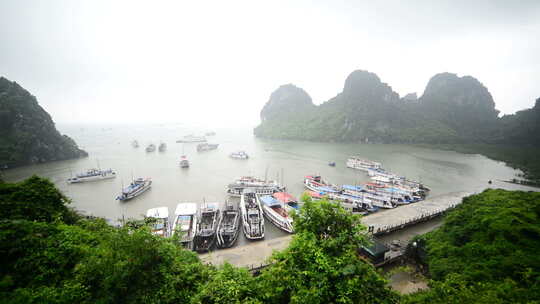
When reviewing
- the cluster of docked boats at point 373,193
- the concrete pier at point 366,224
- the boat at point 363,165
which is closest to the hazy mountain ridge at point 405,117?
the boat at point 363,165

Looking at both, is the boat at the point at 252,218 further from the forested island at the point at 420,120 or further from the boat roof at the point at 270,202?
the forested island at the point at 420,120

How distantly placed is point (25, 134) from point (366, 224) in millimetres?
64196

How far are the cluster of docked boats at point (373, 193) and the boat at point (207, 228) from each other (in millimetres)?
10442

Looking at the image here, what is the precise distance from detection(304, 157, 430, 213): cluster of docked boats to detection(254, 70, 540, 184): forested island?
1823 inches

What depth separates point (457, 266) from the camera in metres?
9.77


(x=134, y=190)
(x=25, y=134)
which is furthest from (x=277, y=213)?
(x=25, y=134)

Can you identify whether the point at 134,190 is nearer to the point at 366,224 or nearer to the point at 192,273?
the point at 192,273

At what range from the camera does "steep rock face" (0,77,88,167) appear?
4011 centimetres

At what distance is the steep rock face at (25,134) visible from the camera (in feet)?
132

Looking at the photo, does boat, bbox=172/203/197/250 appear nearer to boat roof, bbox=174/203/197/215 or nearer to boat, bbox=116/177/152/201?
boat roof, bbox=174/203/197/215

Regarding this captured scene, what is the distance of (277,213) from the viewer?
1969cm

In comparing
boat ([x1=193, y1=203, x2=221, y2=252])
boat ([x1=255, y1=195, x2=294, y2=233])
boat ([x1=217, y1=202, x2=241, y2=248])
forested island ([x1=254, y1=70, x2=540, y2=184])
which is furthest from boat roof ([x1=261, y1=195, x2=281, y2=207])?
forested island ([x1=254, y1=70, x2=540, y2=184])

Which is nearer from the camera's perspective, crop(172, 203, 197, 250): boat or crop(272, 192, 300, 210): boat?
crop(172, 203, 197, 250): boat

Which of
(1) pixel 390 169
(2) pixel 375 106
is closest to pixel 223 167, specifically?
(1) pixel 390 169
